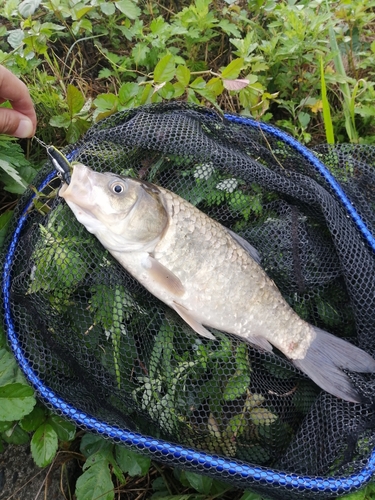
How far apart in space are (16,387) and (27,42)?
194cm

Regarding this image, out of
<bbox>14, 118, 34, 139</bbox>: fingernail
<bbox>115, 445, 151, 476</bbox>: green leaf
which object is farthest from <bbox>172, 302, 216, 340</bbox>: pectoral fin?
<bbox>14, 118, 34, 139</bbox>: fingernail

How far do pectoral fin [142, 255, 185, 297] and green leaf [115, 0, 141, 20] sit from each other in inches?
69.6

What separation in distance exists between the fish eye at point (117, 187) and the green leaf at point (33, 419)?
103cm

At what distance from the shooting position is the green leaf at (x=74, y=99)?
96.0 inches

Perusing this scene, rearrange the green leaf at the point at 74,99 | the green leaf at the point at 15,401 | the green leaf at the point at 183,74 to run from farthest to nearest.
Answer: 1. the green leaf at the point at 183,74
2. the green leaf at the point at 74,99
3. the green leaf at the point at 15,401

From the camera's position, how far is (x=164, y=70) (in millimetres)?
2504

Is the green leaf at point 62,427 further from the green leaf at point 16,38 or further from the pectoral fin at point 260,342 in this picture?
the green leaf at point 16,38

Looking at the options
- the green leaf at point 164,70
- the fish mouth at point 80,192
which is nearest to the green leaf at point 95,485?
the fish mouth at point 80,192

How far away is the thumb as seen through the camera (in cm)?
194

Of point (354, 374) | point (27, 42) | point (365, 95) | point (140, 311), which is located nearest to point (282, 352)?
point (354, 374)

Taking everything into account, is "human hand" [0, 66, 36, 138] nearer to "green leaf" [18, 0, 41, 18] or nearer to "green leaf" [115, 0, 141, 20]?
"green leaf" [18, 0, 41, 18]

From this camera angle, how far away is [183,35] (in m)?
3.13

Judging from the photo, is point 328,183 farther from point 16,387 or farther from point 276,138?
point 16,387

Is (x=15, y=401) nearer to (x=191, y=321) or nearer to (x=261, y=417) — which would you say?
(x=191, y=321)
